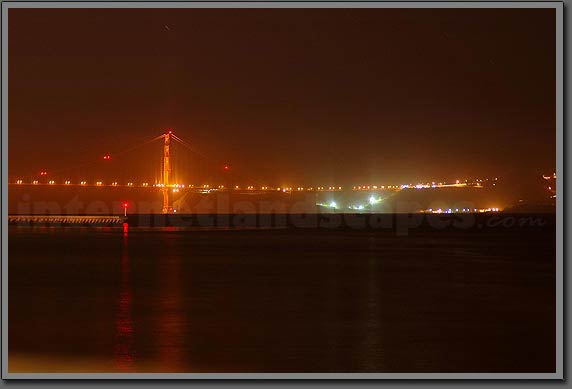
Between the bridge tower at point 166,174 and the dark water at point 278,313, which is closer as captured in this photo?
the dark water at point 278,313

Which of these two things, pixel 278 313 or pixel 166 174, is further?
pixel 166 174

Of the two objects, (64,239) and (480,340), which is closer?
(480,340)

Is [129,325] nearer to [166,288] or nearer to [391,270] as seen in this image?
[166,288]

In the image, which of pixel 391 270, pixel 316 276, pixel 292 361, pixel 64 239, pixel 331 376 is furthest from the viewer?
pixel 64 239

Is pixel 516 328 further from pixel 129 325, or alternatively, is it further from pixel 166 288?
pixel 166 288

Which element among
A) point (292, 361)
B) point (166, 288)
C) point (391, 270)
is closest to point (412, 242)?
point (391, 270)

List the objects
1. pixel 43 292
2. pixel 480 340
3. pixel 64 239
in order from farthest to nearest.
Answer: pixel 64 239 → pixel 43 292 → pixel 480 340

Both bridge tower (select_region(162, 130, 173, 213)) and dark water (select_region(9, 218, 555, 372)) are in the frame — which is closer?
dark water (select_region(9, 218, 555, 372))
